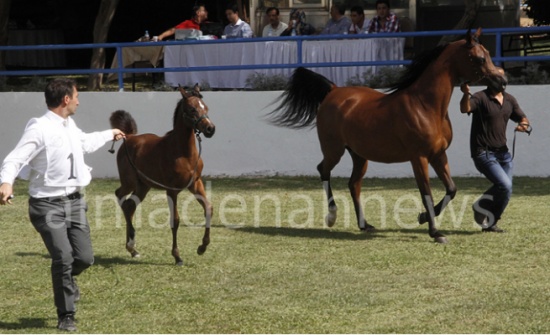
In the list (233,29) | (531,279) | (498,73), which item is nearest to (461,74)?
(498,73)

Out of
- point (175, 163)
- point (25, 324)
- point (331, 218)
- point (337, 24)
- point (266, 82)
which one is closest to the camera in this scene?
point (25, 324)

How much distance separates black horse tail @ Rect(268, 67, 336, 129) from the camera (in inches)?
475

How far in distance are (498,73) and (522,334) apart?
13.6 feet

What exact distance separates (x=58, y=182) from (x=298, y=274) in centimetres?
263

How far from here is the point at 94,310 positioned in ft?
→ 25.5

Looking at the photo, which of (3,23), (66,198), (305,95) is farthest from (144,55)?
(66,198)

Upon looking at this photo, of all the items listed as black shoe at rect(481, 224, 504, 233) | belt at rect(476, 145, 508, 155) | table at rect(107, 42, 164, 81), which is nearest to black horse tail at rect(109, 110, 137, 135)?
belt at rect(476, 145, 508, 155)

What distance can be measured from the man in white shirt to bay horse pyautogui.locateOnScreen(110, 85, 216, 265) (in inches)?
85.7

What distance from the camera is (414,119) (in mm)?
10609

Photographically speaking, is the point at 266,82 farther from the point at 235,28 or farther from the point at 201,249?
the point at 201,249

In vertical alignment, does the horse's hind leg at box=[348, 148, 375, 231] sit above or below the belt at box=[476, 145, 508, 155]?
below

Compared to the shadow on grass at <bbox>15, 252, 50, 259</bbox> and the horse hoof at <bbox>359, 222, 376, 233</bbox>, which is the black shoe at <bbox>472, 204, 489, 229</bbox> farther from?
the shadow on grass at <bbox>15, 252, 50, 259</bbox>

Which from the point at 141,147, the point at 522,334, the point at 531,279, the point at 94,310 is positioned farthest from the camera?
the point at 141,147

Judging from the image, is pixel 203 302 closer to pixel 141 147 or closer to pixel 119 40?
pixel 141 147
